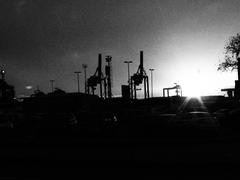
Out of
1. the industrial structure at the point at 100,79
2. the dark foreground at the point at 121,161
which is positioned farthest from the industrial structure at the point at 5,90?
the dark foreground at the point at 121,161

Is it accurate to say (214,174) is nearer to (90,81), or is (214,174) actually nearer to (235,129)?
(235,129)

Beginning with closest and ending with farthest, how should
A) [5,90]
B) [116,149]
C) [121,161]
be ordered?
[121,161] → [116,149] → [5,90]

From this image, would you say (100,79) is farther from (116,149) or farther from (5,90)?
(116,149)

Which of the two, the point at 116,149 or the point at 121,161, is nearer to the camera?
the point at 121,161

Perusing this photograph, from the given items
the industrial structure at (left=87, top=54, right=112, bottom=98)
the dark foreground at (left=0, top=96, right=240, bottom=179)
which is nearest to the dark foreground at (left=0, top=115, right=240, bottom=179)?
the dark foreground at (left=0, top=96, right=240, bottom=179)

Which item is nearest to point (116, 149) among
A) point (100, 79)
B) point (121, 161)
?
point (121, 161)

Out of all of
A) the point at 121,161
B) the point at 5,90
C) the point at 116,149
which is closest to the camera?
the point at 121,161

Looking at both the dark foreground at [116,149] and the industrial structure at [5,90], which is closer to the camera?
the dark foreground at [116,149]

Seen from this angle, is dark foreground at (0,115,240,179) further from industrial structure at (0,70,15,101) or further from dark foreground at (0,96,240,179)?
industrial structure at (0,70,15,101)

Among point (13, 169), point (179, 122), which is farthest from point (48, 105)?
point (13, 169)

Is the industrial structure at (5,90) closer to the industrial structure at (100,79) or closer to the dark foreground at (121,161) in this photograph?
the industrial structure at (100,79)

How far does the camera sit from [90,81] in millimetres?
101750

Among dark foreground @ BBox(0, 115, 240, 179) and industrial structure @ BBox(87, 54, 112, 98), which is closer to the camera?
dark foreground @ BBox(0, 115, 240, 179)

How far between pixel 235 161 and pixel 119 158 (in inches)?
151
